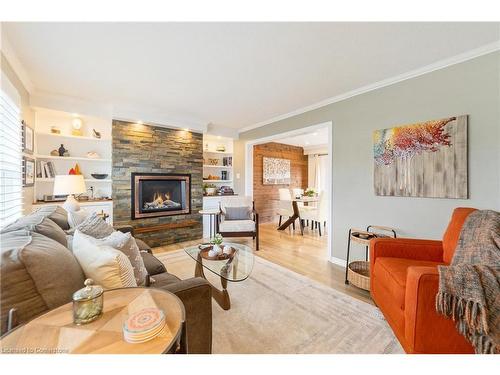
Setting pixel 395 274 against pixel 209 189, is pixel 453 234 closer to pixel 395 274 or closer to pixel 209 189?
pixel 395 274

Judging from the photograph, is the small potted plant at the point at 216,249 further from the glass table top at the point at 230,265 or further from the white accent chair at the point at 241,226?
the white accent chair at the point at 241,226

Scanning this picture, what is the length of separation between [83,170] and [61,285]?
10.9 feet

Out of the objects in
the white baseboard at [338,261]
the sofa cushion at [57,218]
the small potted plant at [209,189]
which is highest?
the small potted plant at [209,189]

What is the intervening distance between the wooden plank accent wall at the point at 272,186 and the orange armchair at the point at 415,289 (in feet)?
13.3

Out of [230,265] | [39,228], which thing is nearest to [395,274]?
[230,265]

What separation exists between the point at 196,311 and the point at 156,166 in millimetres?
3226

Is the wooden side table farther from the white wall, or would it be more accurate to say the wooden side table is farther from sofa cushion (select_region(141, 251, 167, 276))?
sofa cushion (select_region(141, 251, 167, 276))

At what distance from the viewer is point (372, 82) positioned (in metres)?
2.58

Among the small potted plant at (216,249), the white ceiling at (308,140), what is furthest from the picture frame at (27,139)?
the white ceiling at (308,140)

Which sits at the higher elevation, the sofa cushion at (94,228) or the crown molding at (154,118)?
the crown molding at (154,118)

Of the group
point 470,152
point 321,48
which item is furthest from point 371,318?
point 321,48

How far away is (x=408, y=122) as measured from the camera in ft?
7.80

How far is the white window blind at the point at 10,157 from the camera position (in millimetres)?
1813
